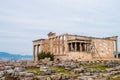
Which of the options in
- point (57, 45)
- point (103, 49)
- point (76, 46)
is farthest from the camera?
point (103, 49)

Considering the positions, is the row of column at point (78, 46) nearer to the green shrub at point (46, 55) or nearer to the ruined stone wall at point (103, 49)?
the ruined stone wall at point (103, 49)

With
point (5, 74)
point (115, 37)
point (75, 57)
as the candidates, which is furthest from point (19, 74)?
point (115, 37)

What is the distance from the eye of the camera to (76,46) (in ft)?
280

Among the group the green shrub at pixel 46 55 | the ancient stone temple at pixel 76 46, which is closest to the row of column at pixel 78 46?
the ancient stone temple at pixel 76 46

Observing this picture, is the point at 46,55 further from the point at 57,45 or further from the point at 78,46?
the point at 78,46

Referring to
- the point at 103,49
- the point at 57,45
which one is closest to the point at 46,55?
the point at 57,45

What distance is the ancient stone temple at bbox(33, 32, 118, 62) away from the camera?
8447cm

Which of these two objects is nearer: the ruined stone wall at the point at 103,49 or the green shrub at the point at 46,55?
the green shrub at the point at 46,55

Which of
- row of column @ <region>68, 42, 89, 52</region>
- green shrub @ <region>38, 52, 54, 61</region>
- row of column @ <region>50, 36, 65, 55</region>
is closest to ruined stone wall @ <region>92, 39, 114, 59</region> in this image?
row of column @ <region>68, 42, 89, 52</region>

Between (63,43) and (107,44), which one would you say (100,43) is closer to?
(107,44)

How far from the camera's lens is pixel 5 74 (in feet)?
108

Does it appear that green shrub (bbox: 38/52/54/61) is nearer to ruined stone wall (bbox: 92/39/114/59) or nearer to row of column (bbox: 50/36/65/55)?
row of column (bbox: 50/36/65/55)

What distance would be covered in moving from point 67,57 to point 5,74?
52.2 m

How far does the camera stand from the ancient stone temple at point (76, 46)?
Result: 84469mm
